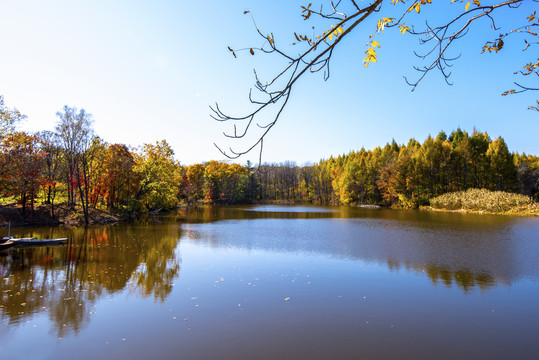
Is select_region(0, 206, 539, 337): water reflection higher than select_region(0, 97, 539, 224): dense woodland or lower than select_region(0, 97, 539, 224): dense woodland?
lower

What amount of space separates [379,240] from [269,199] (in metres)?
70.6

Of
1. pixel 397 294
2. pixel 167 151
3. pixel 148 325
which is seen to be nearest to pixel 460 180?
pixel 167 151

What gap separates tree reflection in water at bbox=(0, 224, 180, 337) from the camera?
7.41 metres

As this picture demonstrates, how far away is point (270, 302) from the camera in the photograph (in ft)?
26.7

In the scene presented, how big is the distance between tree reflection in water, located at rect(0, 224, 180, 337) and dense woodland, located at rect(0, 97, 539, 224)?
5.72 meters

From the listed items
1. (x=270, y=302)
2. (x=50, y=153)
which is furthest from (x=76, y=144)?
(x=270, y=302)

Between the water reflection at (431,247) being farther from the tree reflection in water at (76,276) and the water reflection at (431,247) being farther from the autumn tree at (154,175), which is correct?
the autumn tree at (154,175)

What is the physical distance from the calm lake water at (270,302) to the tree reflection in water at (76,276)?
47mm

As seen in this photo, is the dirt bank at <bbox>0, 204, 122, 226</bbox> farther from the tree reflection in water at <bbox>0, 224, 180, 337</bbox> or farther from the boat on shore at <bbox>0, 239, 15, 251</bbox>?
the boat on shore at <bbox>0, 239, 15, 251</bbox>

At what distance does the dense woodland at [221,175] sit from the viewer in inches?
962

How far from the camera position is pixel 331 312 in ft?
24.4

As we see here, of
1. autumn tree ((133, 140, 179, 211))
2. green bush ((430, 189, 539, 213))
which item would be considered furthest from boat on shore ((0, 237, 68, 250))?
green bush ((430, 189, 539, 213))

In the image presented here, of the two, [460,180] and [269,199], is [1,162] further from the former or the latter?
[269,199]

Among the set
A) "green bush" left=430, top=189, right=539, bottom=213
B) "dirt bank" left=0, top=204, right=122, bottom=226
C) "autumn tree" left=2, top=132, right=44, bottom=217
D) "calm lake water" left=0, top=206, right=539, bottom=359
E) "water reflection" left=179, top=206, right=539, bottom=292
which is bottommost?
"calm lake water" left=0, top=206, right=539, bottom=359
